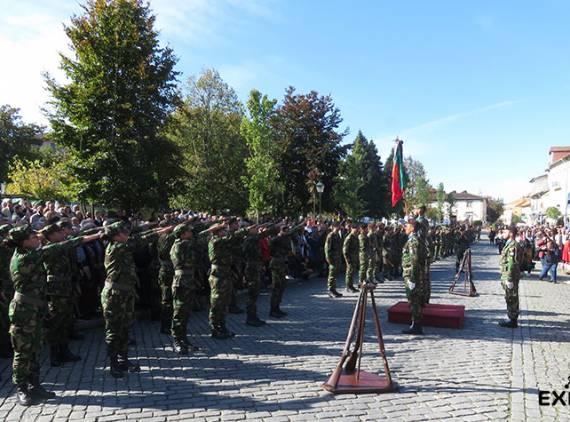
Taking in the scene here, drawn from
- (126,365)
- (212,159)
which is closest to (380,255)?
(126,365)

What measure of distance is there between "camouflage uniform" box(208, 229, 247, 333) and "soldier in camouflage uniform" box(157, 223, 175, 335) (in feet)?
2.47

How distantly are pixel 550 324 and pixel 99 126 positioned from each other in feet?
60.5

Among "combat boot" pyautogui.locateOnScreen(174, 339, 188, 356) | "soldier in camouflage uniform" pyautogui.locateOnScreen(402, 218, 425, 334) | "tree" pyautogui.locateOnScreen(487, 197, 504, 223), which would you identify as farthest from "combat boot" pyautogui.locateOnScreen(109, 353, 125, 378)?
"tree" pyautogui.locateOnScreen(487, 197, 504, 223)

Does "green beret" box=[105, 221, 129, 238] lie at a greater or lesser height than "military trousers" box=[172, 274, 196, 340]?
greater

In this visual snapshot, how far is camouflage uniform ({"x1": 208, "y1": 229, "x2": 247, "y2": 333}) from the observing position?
8.51 metres

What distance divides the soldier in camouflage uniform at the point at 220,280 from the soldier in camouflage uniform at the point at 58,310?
2370mm

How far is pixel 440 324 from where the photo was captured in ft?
32.3

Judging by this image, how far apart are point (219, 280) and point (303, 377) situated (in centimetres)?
278

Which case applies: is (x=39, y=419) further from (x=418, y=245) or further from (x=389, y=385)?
Result: (x=418, y=245)

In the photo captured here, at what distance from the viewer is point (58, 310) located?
6.91 meters

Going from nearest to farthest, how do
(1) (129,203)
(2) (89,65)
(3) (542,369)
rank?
(3) (542,369) < (2) (89,65) < (1) (129,203)

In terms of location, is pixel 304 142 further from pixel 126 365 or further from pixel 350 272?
pixel 126 365

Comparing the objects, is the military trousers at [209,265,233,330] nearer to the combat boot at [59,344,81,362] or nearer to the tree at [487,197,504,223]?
the combat boot at [59,344,81,362]

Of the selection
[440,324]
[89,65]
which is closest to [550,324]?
[440,324]
